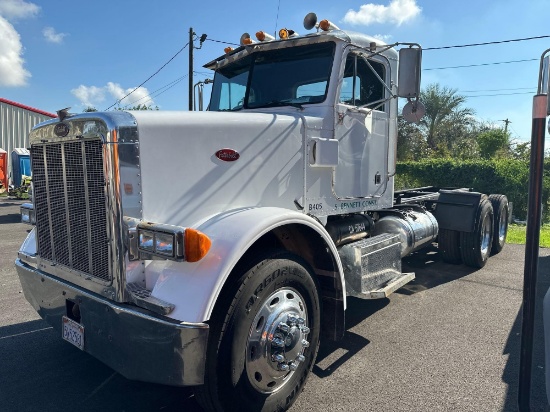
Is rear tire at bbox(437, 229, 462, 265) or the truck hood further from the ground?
the truck hood

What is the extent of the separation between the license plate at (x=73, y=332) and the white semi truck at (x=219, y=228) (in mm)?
13

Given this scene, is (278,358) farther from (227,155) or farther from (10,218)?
(10,218)

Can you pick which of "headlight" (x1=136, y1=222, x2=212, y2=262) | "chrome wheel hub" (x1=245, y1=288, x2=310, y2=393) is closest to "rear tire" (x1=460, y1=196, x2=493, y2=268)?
"chrome wheel hub" (x1=245, y1=288, x2=310, y2=393)

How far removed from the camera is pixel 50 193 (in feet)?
9.73

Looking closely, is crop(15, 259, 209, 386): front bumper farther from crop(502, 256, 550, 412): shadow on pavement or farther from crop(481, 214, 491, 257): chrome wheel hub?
crop(481, 214, 491, 257): chrome wheel hub

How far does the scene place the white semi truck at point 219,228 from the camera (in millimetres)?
2395

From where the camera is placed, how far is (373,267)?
408 centimetres

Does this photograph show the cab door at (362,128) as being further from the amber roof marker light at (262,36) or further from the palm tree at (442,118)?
the palm tree at (442,118)

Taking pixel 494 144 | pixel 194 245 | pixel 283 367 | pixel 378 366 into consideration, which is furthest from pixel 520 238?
pixel 494 144

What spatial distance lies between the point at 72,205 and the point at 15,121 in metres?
26.6

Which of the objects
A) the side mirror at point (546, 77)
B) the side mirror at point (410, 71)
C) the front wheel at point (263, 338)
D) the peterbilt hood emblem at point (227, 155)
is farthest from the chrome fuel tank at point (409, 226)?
the side mirror at point (546, 77)

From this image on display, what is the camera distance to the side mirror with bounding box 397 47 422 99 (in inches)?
147

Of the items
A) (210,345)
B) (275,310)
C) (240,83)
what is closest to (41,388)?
(210,345)

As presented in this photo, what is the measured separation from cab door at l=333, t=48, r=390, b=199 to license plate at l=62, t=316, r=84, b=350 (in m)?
2.42
